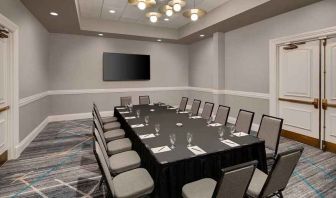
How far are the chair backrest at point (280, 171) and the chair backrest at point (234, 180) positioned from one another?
0.24 meters

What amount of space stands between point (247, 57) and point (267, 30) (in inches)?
34.2

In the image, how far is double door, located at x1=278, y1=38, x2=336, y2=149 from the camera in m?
3.72

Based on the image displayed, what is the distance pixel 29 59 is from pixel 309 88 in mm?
5921

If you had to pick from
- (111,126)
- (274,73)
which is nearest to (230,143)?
(111,126)

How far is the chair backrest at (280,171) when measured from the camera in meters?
1.52

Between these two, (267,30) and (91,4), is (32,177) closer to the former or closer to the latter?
(91,4)

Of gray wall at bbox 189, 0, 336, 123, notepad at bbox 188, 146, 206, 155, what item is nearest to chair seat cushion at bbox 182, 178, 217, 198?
notepad at bbox 188, 146, 206, 155

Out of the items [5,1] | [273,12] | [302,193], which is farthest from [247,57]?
[5,1]

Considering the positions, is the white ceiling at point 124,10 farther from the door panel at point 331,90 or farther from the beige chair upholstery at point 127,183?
the beige chair upholstery at point 127,183

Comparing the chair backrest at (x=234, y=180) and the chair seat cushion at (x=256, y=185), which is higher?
the chair backrest at (x=234, y=180)

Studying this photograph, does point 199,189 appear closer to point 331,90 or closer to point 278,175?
point 278,175

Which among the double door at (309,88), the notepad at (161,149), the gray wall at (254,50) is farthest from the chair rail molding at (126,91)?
the notepad at (161,149)

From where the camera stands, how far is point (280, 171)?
1601mm

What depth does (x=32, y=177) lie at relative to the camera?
2.85 m
